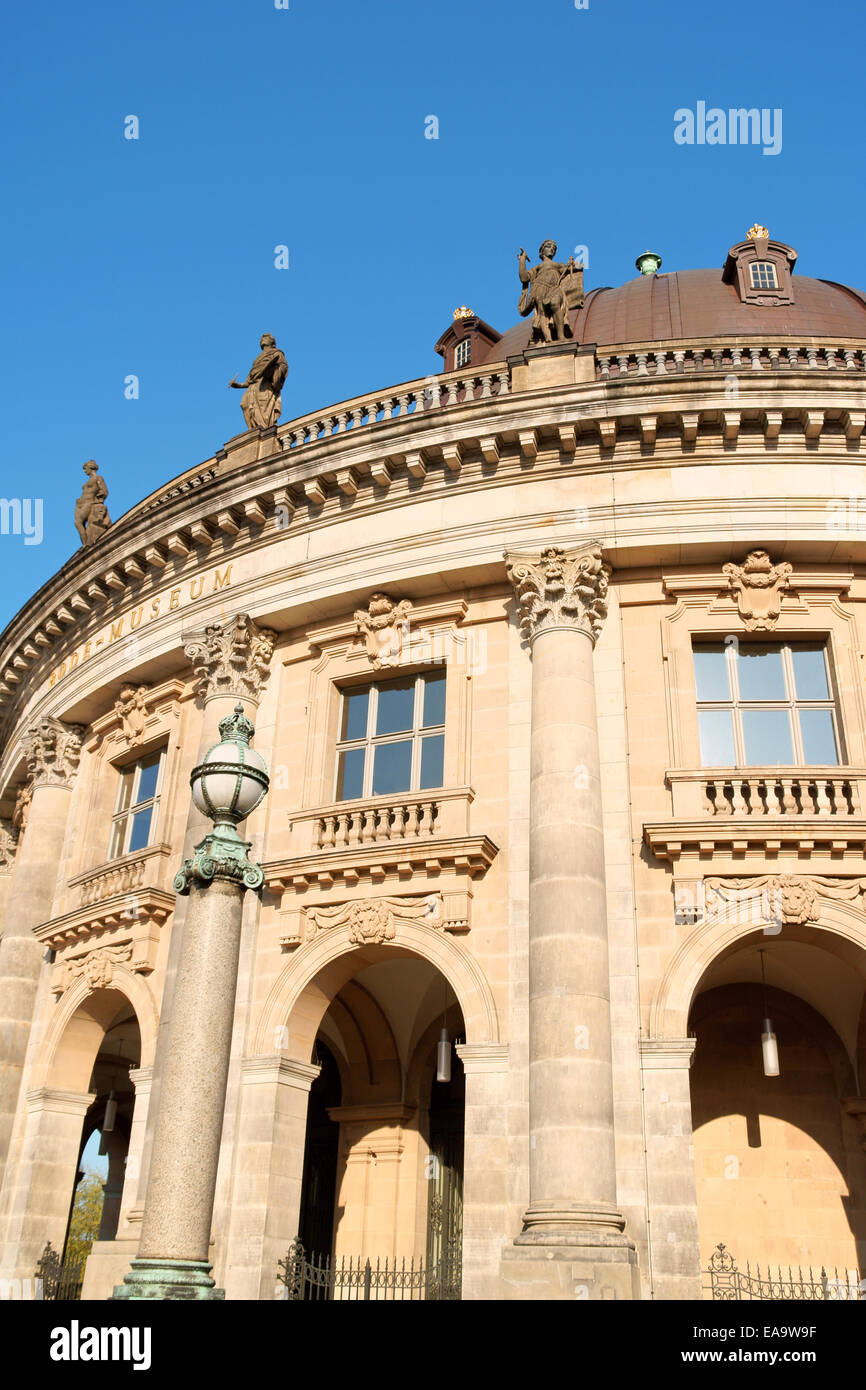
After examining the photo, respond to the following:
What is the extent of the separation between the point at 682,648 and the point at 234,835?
10115 mm

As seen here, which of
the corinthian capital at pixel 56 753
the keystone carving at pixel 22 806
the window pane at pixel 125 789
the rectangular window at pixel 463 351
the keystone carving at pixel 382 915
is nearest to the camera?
the keystone carving at pixel 382 915

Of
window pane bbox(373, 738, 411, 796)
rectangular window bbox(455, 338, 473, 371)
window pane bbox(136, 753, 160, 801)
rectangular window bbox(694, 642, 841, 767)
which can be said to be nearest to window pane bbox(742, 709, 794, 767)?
rectangular window bbox(694, 642, 841, 767)

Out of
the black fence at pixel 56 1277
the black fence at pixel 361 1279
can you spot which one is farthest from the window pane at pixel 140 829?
the black fence at pixel 361 1279

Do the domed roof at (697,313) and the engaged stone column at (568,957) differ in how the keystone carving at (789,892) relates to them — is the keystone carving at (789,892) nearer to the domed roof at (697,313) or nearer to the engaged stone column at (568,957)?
the engaged stone column at (568,957)

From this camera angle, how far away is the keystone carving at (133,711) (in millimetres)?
22750

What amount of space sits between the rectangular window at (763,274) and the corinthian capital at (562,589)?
1688cm

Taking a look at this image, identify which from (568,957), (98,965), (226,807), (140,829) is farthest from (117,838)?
(226,807)

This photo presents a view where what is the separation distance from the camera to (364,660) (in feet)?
64.7

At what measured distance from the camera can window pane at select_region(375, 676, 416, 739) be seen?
19344 millimetres

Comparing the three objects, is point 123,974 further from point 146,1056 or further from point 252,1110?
point 252,1110

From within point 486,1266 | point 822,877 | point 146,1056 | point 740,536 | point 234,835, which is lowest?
point 486,1266

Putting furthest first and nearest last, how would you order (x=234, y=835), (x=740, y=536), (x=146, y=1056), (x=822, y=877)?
(x=146, y=1056)
(x=740, y=536)
(x=822, y=877)
(x=234, y=835)

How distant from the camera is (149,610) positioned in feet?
74.5
